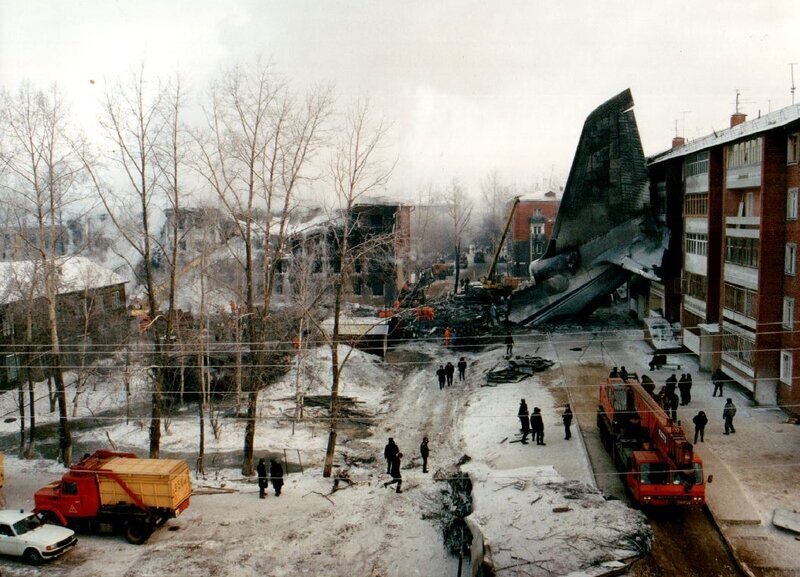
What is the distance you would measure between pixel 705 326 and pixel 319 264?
3251 cm

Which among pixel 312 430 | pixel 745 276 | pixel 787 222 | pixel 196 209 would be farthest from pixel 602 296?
pixel 196 209

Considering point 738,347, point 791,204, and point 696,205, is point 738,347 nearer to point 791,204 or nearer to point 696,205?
point 791,204

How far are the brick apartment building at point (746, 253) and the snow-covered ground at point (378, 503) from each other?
304 inches

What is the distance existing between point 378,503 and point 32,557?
8.90 metres

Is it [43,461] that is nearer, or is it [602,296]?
[43,461]

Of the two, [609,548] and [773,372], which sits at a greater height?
[773,372]

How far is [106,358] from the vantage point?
38.1 meters

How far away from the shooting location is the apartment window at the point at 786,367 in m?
22.4

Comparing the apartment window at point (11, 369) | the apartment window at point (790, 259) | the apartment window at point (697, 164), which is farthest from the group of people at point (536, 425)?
the apartment window at point (11, 369)

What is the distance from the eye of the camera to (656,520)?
613 inches

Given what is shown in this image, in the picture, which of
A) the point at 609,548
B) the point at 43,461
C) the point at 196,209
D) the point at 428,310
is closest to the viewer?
the point at 609,548

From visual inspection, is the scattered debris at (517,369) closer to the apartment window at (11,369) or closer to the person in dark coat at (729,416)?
the person in dark coat at (729,416)

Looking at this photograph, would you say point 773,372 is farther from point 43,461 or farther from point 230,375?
point 43,461

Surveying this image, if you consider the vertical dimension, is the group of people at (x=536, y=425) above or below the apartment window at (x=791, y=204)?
below
